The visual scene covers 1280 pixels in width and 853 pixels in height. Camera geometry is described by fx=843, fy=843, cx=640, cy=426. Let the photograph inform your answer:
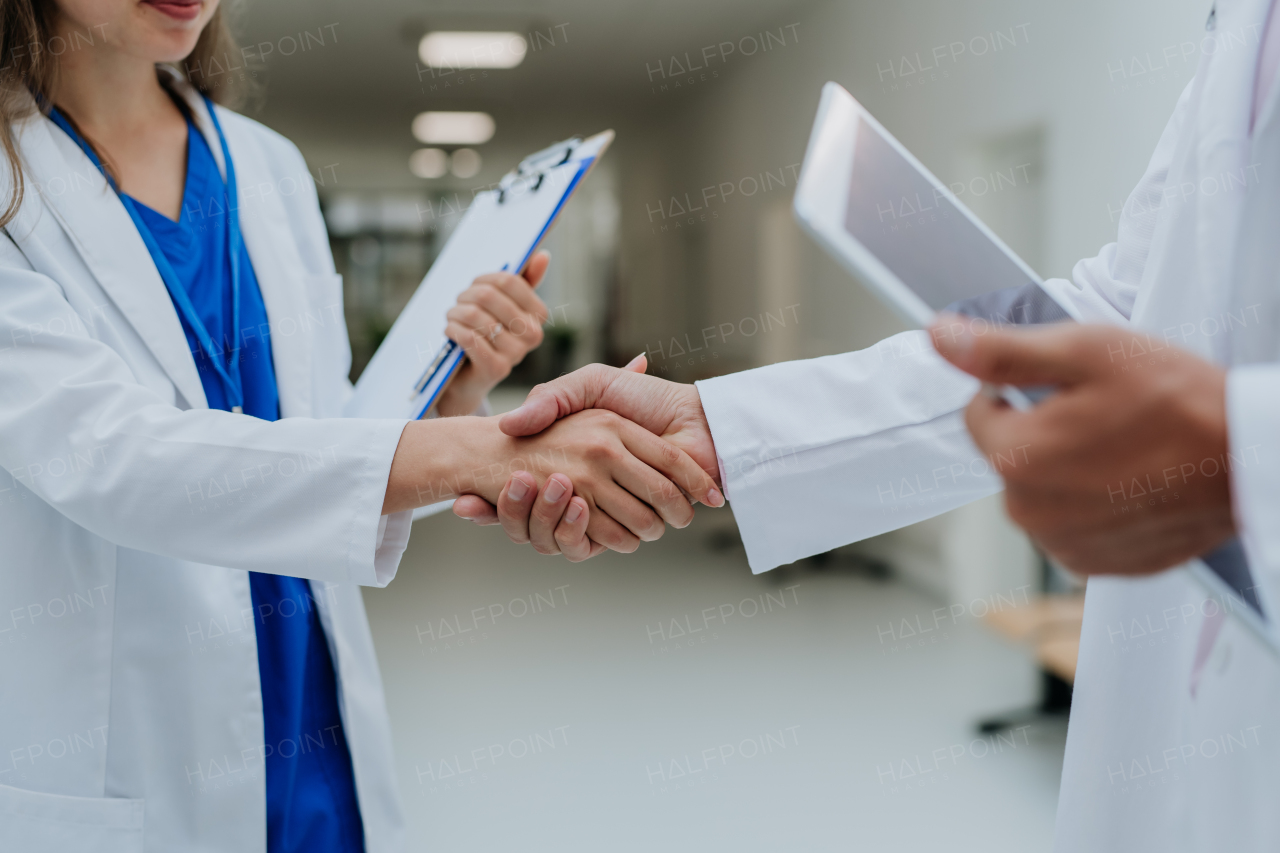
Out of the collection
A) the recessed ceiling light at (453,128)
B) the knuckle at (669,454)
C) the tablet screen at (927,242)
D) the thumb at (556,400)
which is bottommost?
the recessed ceiling light at (453,128)

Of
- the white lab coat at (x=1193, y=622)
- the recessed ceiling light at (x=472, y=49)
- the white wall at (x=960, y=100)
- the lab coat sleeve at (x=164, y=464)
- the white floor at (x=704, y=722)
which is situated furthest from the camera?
the recessed ceiling light at (x=472, y=49)

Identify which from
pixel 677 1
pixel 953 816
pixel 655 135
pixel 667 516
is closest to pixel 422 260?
pixel 655 135

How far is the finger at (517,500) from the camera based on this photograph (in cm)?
99

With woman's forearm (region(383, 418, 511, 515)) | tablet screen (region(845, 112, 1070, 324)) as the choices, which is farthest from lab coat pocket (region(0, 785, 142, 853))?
tablet screen (region(845, 112, 1070, 324))

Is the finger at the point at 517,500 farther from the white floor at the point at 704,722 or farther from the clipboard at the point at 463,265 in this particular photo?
the white floor at the point at 704,722

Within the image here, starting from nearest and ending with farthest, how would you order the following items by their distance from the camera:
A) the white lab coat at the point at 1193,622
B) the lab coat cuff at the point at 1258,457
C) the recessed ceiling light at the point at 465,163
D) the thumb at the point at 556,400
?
the lab coat cuff at the point at 1258,457 → the white lab coat at the point at 1193,622 → the thumb at the point at 556,400 → the recessed ceiling light at the point at 465,163

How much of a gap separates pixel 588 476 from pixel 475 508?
0.14 m

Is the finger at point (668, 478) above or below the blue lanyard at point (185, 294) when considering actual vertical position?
below

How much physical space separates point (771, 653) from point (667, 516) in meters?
2.62

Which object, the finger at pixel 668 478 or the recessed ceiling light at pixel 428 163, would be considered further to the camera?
the recessed ceiling light at pixel 428 163

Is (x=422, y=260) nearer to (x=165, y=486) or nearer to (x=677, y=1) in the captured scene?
(x=677, y=1)

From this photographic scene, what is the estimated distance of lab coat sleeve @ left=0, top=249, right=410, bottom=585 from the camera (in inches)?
30.5

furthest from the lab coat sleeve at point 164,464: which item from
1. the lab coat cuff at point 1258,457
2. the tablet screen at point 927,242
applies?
the lab coat cuff at point 1258,457

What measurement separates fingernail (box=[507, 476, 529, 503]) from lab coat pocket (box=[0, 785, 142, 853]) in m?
0.49
